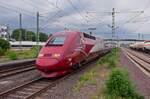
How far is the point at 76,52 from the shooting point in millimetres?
19250

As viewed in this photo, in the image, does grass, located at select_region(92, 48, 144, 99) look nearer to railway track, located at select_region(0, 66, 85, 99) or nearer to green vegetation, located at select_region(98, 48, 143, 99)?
green vegetation, located at select_region(98, 48, 143, 99)

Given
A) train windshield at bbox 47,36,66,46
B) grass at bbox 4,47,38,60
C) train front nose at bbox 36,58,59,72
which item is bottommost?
grass at bbox 4,47,38,60

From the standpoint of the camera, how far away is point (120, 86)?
11.4 m

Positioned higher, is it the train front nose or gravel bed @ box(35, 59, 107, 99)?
the train front nose

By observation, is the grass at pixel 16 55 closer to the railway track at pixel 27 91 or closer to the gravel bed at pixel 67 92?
the railway track at pixel 27 91

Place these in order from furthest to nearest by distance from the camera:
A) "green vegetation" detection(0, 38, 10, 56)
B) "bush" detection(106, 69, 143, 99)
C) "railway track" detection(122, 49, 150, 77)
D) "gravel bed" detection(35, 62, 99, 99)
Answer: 1. "green vegetation" detection(0, 38, 10, 56)
2. "railway track" detection(122, 49, 150, 77)
3. "gravel bed" detection(35, 62, 99, 99)
4. "bush" detection(106, 69, 143, 99)

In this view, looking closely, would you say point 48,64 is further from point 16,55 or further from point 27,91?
point 16,55

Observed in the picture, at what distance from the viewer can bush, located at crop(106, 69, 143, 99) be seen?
11016mm

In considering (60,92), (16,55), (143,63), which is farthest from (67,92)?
(16,55)

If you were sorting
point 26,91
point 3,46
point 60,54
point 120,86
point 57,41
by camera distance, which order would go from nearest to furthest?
point 120,86 → point 26,91 → point 60,54 → point 57,41 → point 3,46

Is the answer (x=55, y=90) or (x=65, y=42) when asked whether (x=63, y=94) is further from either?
(x=65, y=42)

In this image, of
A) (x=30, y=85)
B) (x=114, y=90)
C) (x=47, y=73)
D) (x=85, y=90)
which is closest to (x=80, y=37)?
(x=47, y=73)

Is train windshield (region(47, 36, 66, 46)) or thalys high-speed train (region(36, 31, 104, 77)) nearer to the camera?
thalys high-speed train (region(36, 31, 104, 77))

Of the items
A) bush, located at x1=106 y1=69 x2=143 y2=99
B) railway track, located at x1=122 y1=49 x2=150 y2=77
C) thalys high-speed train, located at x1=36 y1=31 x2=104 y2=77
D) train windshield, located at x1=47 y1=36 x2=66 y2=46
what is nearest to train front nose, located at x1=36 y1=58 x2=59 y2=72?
thalys high-speed train, located at x1=36 y1=31 x2=104 y2=77
